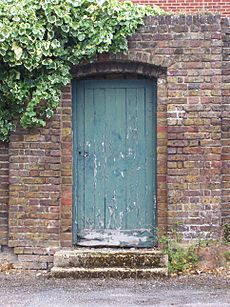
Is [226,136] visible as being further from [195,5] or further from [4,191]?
[195,5]

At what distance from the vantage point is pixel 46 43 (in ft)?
24.2

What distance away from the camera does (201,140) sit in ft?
25.0

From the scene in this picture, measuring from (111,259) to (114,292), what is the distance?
79 cm

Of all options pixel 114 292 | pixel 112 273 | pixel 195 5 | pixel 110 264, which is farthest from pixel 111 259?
pixel 195 5

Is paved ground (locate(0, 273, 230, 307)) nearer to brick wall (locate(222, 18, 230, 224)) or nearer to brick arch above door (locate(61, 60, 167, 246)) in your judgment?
brick arch above door (locate(61, 60, 167, 246))

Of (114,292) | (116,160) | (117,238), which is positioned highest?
(116,160)

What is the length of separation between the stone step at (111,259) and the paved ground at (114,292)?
26 centimetres

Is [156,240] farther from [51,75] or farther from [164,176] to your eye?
[51,75]

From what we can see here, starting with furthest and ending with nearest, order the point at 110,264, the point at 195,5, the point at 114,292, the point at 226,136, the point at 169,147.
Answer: the point at 195,5 < the point at 226,136 < the point at 169,147 < the point at 110,264 < the point at 114,292

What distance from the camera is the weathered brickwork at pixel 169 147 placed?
7.61 metres

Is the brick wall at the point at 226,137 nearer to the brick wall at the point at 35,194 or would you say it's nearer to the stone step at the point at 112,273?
the stone step at the point at 112,273

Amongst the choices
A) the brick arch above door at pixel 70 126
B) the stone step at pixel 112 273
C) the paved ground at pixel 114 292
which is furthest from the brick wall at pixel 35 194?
the stone step at pixel 112 273

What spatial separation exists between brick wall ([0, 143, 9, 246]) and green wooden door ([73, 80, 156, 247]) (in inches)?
37.0

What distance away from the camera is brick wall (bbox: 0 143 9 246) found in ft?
25.9
